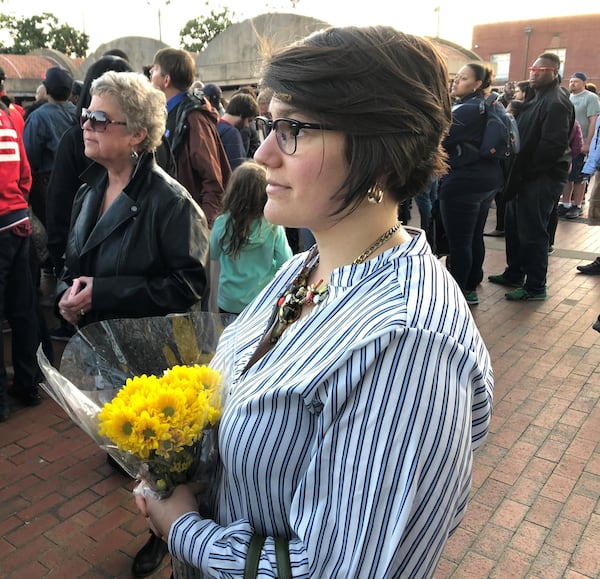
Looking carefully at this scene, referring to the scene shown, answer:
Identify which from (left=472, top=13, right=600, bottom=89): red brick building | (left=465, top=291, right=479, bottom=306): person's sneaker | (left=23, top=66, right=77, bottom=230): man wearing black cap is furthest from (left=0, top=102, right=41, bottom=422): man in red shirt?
(left=472, top=13, right=600, bottom=89): red brick building

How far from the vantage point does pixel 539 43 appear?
4000cm

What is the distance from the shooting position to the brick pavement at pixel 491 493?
269 centimetres

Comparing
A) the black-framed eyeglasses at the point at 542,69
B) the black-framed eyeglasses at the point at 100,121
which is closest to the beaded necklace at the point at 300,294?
the black-framed eyeglasses at the point at 100,121

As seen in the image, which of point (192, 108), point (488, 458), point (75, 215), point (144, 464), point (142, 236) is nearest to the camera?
point (144, 464)

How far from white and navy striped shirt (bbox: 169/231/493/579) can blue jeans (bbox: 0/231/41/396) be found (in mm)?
3233

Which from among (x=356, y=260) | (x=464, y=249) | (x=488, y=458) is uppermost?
(x=356, y=260)

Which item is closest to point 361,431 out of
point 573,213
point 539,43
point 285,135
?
point 285,135

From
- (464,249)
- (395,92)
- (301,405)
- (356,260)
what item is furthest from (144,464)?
(464,249)

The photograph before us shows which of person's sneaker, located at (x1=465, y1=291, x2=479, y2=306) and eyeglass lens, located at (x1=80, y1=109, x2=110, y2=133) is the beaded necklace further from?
person's sneaker, located at (x1=465, y1=291, x2=479, y2=306)

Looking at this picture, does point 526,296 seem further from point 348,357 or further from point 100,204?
point 348,357

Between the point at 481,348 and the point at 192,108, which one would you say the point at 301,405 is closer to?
the point at 481,348

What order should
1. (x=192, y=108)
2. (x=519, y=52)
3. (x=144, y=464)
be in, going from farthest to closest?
1. (x=519, y=52)
2. (x=192, y=108)
3. (x=144, y=464)

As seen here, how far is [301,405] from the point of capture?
1.05 metres

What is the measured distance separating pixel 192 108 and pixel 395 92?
13.0 feet
